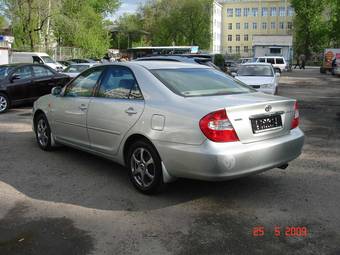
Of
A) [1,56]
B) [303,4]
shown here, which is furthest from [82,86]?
[303,4]

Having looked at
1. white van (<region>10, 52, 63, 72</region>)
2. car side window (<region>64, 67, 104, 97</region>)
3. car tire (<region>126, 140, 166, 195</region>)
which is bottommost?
car tire (<region>126, 140, 166, 195</region>)

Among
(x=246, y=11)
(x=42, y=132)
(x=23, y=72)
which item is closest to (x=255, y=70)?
(x=23, y=72)

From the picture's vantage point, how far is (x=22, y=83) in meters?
13.6

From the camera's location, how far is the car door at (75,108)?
622 centimetres

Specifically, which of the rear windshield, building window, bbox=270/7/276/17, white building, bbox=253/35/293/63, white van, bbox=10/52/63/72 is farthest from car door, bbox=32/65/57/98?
building window, bbox=270/7/276/17

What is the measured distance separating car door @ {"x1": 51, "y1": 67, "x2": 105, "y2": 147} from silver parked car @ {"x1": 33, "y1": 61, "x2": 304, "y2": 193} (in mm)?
16

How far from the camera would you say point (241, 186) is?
562 centimetres

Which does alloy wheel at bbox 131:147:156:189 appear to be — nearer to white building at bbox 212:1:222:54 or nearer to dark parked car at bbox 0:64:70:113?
A: dark parked car at bbox 0:64:70:113

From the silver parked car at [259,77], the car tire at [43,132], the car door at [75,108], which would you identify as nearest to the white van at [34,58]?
the silver parked car at [259,77]

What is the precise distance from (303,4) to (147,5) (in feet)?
95.6

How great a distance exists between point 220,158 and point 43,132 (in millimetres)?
4045

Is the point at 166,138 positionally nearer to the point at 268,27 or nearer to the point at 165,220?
the point at 165,220

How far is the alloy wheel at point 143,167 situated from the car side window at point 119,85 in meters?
0.68

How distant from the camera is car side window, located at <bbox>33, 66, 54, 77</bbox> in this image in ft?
47.0
